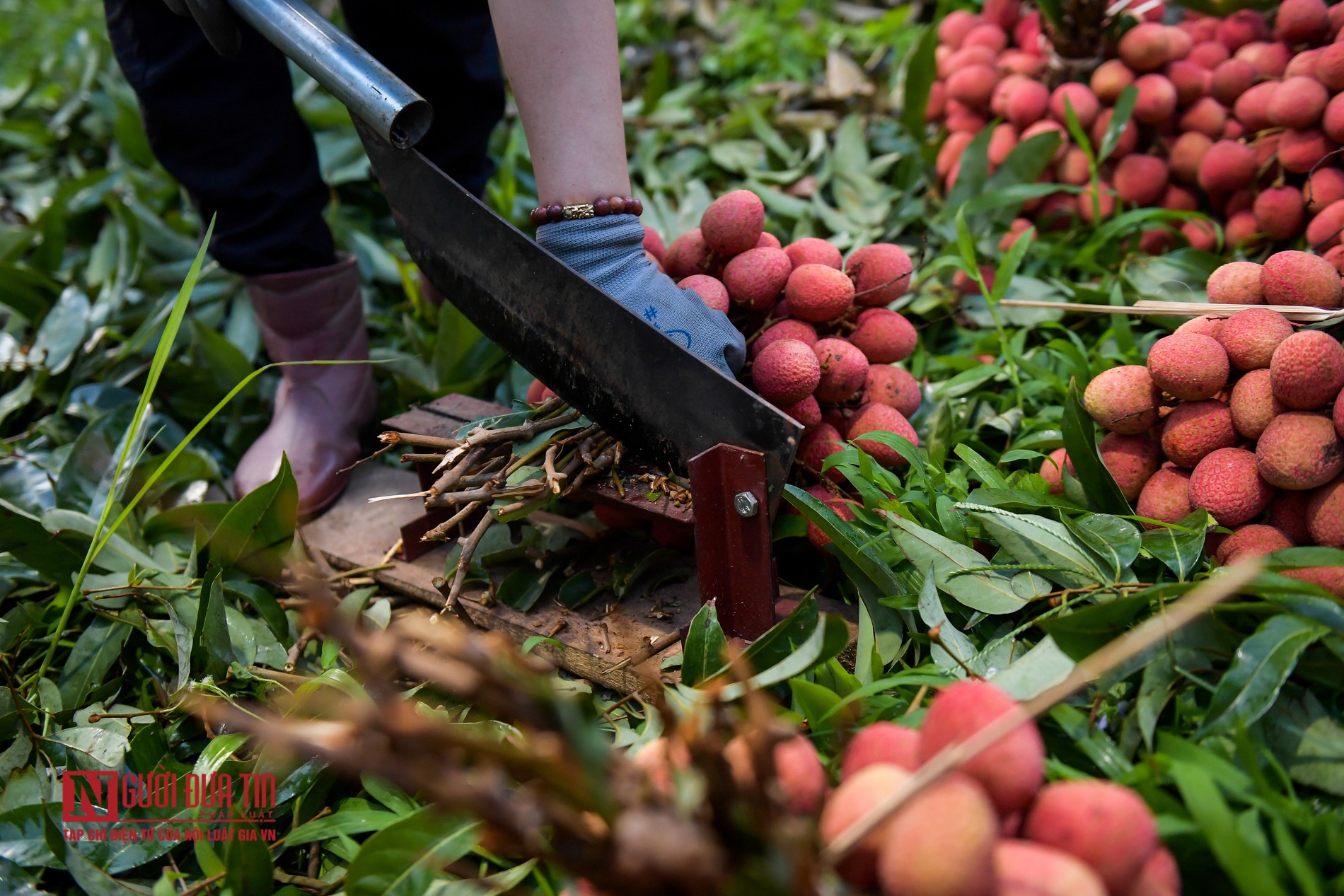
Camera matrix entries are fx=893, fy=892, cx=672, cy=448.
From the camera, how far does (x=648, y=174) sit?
2279mm

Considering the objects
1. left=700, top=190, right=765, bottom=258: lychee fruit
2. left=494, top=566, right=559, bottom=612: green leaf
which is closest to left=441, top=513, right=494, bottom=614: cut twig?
left=494, top=566, right=559, bottom=612: green leaf

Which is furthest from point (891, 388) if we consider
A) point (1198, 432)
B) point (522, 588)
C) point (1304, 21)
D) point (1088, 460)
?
point (1304, 21)

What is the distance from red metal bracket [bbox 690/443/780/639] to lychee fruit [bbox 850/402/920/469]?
27 centimetres

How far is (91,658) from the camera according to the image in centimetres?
124

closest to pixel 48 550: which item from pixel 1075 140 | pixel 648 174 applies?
pixel 648 174

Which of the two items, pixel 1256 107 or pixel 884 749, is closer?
pixel 884 749

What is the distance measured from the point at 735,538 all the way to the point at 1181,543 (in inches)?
19.6

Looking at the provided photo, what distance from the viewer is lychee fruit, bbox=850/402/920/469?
4.00ft

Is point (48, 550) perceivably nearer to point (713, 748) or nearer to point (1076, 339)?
point (713, 748)

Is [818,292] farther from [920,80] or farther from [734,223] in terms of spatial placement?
[920,80]

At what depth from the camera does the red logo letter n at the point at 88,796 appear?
1001 millimetres

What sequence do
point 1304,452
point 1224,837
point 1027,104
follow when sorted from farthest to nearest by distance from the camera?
point 1027,104 → point 1304,452 → point 1224,837

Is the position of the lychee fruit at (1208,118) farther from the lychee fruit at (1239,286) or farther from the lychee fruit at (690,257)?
the lychee fruit at (690,257)

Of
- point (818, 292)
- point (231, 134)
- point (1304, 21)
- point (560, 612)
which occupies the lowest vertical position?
point (560, 612)
